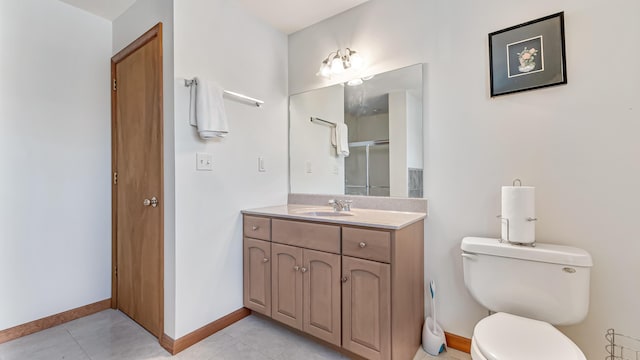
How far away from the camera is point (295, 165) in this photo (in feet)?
8.05

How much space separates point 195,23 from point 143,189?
115cm

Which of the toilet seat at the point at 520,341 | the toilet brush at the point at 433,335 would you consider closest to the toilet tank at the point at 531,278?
the toilet seat at the point at 520,341

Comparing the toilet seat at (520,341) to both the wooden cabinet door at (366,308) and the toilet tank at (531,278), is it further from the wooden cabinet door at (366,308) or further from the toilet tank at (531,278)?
the wooden cabinet door at (366,308)

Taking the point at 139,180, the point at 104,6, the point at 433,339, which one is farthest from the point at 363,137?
the point at 104,6

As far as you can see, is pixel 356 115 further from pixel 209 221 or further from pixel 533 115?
pixel 209 221

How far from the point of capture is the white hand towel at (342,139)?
2.20 meters

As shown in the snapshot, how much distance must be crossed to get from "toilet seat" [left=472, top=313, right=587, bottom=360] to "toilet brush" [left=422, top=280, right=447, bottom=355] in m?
0.47

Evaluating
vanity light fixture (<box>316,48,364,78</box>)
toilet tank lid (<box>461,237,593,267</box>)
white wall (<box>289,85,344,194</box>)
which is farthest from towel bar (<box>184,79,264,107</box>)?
toilet tank lid (<box>461,237,593,267</box>)

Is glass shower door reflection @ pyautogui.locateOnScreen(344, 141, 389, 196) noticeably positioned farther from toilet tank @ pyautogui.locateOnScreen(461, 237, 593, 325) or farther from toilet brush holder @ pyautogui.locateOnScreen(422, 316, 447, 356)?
toilet brush holder @ pyautogui.locateOnScreen(422, 316, 447, 356)

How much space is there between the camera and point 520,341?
1.08 meters

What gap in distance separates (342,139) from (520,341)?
1.61 metres

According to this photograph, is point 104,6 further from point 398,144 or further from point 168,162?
point 398,144

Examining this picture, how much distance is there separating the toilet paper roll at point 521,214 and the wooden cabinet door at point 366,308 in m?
0.64

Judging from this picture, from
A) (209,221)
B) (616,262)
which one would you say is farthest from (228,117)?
(616,262)
